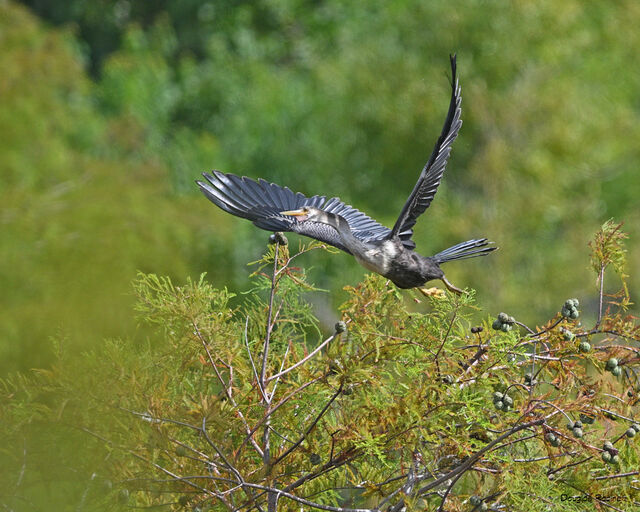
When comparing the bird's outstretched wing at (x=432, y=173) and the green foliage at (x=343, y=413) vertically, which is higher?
the bird's outstretched wing at (x=432, y=173)

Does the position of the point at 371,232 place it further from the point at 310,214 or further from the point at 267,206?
the point at 310,214

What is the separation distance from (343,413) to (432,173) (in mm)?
741

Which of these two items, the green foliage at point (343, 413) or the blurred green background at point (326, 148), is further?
the blurred green background at point (326, 148)

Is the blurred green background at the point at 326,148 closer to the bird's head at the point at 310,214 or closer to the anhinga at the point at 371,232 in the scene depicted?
the anhinga at the point at 371,232

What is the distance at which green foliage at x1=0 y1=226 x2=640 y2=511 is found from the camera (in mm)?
1517

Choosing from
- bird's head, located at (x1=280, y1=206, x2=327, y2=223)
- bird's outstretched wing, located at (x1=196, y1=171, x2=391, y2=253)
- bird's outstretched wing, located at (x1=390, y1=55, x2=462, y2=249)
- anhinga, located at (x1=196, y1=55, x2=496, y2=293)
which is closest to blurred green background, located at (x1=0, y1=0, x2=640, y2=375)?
bird's outstretched wing, located at (x1=196, y1=171, x2=391, y2=253)

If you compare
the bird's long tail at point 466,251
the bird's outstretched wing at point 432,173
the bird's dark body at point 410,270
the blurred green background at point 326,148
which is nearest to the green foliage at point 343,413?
the bird's dark body at point 410,270

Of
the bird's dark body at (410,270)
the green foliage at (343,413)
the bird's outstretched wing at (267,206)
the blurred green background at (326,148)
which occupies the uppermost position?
the blurred green background at (326,148)

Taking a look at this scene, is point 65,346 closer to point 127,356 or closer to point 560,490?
point 127,356

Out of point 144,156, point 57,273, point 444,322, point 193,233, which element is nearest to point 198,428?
point 444,322

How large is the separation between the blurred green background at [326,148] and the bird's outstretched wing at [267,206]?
7.27ft

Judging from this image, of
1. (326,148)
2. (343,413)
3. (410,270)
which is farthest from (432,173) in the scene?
(326,148)

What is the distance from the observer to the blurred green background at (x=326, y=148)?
5.62 metres

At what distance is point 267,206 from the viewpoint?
2391 mm
